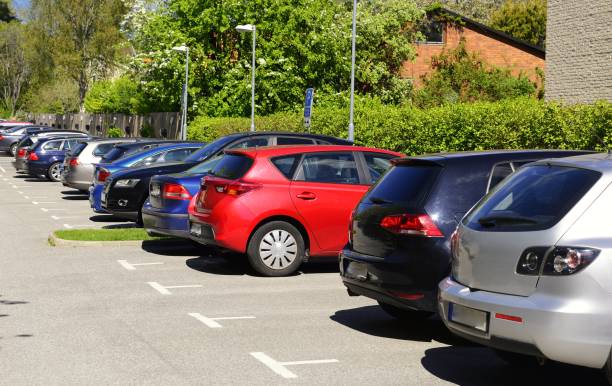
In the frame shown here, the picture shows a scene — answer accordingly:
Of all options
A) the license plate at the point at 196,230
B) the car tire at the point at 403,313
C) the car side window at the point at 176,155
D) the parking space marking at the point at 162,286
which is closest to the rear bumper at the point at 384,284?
the car tire at the point at 403,313

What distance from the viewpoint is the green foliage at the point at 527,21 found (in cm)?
6169

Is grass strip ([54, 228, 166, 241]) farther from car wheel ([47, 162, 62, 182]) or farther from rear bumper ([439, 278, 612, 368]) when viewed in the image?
car wheel ([47, 162, 62, 182])

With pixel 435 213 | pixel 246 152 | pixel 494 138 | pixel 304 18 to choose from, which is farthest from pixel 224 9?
pixel 435 213

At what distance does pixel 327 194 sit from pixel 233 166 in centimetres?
128

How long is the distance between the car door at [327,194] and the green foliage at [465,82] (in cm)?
3257

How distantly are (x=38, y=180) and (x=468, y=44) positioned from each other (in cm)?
2211

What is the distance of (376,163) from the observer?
12812 mm

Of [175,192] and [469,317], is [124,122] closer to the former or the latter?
[175,192]

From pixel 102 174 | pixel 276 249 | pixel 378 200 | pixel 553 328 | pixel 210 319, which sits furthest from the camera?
pixel 102 174

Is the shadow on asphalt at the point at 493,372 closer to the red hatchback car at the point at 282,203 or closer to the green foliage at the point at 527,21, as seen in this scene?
the red hatchback car at the point at 282,203

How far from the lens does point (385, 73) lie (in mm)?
46938

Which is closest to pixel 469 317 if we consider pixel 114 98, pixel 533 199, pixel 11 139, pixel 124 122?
pixel 533 199

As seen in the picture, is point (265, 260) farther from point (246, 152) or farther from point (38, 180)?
point (38, 180)

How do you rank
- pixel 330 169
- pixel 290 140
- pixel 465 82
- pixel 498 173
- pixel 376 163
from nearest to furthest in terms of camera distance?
pixel 498 173 < pixel 330 169 < pixel 376 163 < pixel 290 140 < pixel 465 82
